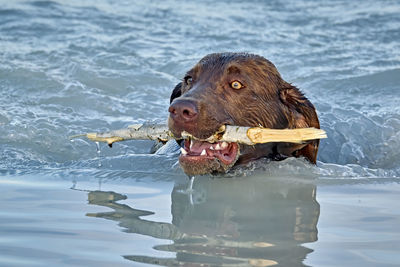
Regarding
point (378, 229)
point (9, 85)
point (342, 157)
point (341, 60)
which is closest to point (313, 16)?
point (341, 60)

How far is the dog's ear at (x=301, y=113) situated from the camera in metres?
6.20

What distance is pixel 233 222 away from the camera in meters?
4.54

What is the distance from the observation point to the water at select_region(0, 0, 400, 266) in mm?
4074

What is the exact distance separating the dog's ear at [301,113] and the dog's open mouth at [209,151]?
0.74 meters

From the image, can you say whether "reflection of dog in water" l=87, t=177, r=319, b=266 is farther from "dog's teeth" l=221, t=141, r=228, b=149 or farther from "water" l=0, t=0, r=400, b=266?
"dog's teeth" l=221, t=141, r=228, b=149

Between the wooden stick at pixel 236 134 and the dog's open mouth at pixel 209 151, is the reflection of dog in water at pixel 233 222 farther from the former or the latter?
the wooden stick at pixel 236 134

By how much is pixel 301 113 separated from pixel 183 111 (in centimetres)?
133

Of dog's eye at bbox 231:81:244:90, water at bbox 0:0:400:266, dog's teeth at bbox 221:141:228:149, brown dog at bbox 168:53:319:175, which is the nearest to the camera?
water at bbox 0:0:400:266

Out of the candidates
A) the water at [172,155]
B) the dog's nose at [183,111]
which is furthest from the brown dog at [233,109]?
the water at [172,155]

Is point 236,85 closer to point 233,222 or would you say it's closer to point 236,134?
point 236,134

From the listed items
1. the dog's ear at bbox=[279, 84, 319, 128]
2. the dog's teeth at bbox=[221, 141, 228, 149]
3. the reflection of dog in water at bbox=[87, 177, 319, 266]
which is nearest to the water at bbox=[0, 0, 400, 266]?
the reflection of dog in water at bbox=[87, 177, 319, 266]

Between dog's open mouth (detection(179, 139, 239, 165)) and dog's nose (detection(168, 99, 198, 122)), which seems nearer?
dog's nose (detection(168, 99, 198, 122))

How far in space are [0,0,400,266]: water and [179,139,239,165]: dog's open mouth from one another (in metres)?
0.21

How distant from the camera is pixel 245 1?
15.0 m
